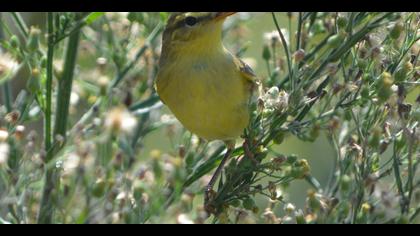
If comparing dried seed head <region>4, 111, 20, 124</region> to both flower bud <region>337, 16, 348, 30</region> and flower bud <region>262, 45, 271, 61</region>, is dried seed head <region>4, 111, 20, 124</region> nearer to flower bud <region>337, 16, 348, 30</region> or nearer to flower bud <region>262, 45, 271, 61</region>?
flower bud <region>337, 16, 348, 30</region>

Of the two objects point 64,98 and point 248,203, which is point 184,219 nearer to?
point 248,203

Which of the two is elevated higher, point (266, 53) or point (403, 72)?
point (403, 72)

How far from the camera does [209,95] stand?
3.49m

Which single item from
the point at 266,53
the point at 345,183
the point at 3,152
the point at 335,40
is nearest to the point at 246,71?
the point at 266,53

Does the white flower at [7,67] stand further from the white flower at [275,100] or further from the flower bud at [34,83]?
the white flower at [275,100]

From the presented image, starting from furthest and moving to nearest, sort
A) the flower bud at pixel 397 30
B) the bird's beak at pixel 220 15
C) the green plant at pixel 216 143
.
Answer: the bird's beak at pixel 220 15 → the flower bud at pixel 397 30 → the green plant at pixel 216 143

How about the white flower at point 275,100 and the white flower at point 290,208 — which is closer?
the white flower at point 290,208

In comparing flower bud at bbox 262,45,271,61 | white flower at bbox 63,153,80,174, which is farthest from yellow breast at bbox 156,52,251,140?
white flower at bbox 63,153,80,174

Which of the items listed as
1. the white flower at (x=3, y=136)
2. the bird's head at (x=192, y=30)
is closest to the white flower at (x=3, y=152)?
the white flower at (x=3, y=136)

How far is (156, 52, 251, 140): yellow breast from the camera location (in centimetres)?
343

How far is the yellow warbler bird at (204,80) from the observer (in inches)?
135

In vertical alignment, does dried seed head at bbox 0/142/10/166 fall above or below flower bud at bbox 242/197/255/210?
above

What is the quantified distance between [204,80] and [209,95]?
0.07 meters

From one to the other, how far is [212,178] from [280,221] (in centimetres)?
105
